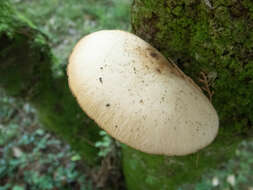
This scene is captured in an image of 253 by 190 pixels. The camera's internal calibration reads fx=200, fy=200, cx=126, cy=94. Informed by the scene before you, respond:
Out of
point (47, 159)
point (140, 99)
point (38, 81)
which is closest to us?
point (140, 99)

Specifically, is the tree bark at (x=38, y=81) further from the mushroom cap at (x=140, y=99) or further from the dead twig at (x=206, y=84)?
the dead twig at (x=206, y=84)

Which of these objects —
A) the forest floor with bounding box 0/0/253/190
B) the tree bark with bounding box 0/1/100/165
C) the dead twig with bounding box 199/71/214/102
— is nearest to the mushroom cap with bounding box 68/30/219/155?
the dead twig with bounding box 199/71/214/102

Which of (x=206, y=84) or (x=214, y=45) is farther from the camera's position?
(x=206, y=84)

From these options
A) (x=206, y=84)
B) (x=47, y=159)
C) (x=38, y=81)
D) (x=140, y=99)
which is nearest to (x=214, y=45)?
(x=206, y=84)

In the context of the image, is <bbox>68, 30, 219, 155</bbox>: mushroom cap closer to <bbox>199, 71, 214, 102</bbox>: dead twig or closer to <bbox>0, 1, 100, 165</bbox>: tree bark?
<bbox>199, 71, 214, 102</bbox>: dead twig

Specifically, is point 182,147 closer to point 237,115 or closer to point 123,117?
point 123,117

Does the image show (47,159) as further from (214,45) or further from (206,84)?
(214,45)
